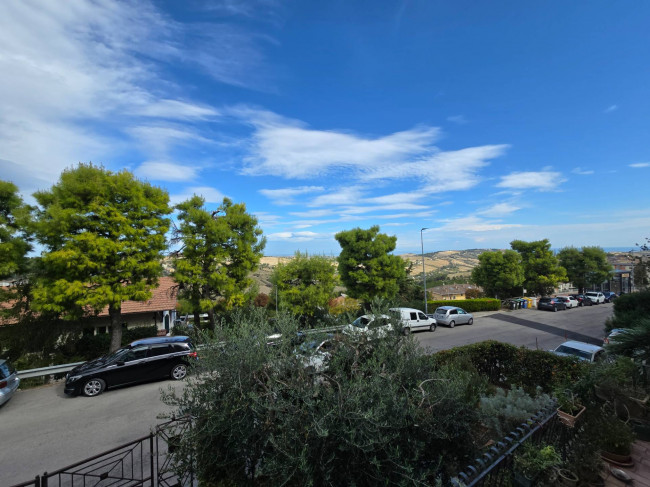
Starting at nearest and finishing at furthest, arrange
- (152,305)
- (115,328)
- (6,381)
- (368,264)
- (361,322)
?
(6,381) < (115,328) < (361,322) < (152,305) < (368,264)

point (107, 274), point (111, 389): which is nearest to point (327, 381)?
point (111, 389)

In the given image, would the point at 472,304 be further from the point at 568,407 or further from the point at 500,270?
the point at 568,407

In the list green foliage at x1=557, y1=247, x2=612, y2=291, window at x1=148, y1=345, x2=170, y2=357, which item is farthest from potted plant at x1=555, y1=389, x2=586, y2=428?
green foliage at x1=557, y1=247, x2=612, y2=291

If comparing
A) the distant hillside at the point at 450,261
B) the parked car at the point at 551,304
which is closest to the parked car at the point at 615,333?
the parked car at the point at 551,304

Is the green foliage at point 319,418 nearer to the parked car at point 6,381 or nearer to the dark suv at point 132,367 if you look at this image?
the dark suv at point 132,367

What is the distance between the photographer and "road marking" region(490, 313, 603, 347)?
17539 mm

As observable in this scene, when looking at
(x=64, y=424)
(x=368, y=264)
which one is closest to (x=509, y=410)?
(x=64, y=424)

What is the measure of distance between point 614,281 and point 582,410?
53314 mm

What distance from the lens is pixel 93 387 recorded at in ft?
31.7

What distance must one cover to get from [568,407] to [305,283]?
50.8 ft

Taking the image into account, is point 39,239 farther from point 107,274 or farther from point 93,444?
point 93,444

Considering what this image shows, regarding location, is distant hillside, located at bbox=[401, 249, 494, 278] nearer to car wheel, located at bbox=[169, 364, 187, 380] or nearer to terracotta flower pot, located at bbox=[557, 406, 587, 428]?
car wheel, located at bbox=[169, 364, 187, 380]

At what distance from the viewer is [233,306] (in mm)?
16312

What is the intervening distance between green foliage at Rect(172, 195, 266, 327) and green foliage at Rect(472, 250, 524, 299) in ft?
86.8
